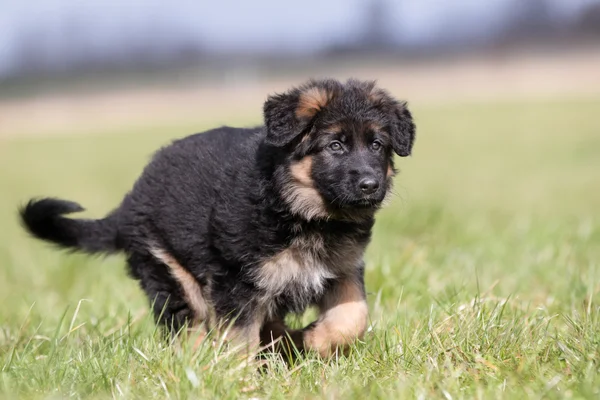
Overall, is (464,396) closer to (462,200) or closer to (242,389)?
(242,389)

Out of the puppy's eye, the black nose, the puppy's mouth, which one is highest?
the puppy's eye

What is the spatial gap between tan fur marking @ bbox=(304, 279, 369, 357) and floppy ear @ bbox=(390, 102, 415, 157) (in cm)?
70

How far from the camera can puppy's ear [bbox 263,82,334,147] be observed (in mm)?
3754

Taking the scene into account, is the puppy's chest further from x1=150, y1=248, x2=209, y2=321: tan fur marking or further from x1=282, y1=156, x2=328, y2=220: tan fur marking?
x1=150, y1=248, x2=209, y2=321: tan fur marking

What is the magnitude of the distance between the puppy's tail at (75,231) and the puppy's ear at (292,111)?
1.32 meters

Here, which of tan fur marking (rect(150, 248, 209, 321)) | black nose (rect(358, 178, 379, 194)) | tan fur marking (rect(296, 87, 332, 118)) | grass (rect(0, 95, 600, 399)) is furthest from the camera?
tan fur marking (rect(150, 248, 209, 321))

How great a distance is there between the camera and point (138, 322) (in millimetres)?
4445

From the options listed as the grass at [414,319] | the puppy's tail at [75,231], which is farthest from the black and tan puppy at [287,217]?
the puppy's tail at [75,231]

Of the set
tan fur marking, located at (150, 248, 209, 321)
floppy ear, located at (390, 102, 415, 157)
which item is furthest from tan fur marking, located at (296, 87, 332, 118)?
tan fur marking, located at (150, 248, 209, 321)

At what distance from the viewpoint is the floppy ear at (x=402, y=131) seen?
399 cm

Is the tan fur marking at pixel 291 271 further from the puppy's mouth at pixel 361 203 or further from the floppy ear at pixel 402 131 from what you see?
the floppy ear at pixel 402 131

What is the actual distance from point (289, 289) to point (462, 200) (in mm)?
6956

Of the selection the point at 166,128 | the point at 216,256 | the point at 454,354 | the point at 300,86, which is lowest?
the point at 166,128

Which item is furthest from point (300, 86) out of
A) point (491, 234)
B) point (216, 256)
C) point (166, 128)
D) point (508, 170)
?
point (166, 128)
